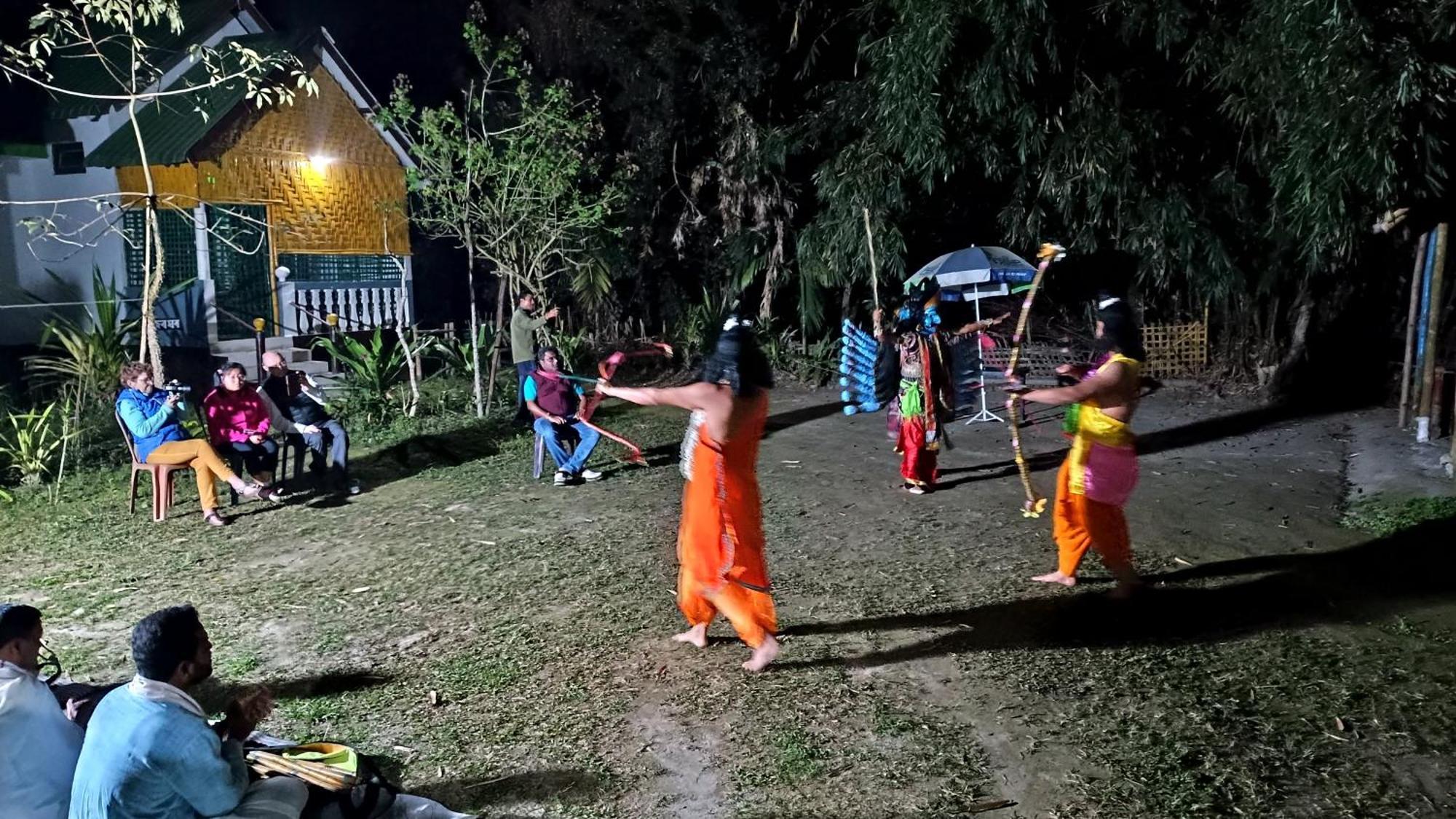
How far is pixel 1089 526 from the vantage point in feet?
17.6

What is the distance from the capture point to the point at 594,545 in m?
7.01

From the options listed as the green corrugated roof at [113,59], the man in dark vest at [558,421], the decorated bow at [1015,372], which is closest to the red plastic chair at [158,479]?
the man in dark vest at [558,421]

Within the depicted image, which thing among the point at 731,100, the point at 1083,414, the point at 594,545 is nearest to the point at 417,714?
the point at 594,545

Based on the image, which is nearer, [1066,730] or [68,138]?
[1066,730]

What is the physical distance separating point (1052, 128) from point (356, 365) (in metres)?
8.82

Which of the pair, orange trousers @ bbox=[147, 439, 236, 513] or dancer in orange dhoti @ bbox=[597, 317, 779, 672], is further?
orange trousers @ bbox=[147, 439, 236, 513]

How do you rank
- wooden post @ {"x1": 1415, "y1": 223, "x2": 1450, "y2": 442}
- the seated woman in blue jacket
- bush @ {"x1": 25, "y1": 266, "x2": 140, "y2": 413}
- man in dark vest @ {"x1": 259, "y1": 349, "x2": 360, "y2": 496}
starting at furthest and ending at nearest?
bush @ {"x1": 25, "y1": 266, "x2": 140, "y2": 413}
wooden post @ {"x1": 1415, "y1": 223, "x2": 1450, "y2": 442}
man in dark vest @ {"x1": 259, "y1": 349, "x2": 360, "y2": 496}
the seated woman in blue jacket

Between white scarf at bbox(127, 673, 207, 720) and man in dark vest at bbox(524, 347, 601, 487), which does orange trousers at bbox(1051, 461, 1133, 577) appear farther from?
man in dark vest at bbox(524, 347, 601, 487)

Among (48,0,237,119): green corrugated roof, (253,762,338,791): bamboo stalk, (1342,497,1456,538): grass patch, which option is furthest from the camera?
(48,0,237,119): green corrugated roof

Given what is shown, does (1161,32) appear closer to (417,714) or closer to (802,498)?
(802,498)

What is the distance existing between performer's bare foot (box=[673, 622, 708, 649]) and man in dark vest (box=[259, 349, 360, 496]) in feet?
15.3

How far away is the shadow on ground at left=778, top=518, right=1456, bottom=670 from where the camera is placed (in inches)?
198

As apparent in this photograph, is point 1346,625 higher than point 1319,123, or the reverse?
point 1319,123

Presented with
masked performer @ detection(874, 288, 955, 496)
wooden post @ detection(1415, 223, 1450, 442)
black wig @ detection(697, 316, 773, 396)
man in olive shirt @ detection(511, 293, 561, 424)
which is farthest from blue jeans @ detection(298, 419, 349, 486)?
wooden post @ detection(1415, 223, 1450, 442)
